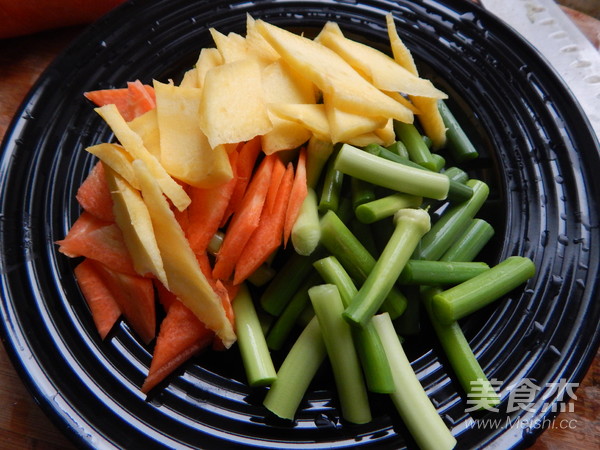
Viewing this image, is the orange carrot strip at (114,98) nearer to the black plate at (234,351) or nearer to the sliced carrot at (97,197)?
the black plate at (234,351)

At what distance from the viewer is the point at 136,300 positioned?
65.8 inches

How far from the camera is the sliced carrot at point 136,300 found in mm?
1661

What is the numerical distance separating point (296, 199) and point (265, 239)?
17 cm

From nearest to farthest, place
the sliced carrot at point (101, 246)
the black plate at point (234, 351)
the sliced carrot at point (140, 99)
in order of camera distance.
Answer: the black plate at point (234, 351) → the sliced carrot at point (101, 246) → the sliced carrot at point (140, 99)

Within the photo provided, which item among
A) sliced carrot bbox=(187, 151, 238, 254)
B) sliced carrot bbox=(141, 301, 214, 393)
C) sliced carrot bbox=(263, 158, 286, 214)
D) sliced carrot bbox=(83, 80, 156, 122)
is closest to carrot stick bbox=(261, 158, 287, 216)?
sliced carrot bbox=(263, 158, 286, 214)

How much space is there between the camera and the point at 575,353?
5.42ft

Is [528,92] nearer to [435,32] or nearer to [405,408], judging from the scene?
[435,32]

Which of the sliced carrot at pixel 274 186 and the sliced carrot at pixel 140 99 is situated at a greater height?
the sliced carrot at pixel 140 99

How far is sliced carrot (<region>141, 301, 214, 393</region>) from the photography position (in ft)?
5.25

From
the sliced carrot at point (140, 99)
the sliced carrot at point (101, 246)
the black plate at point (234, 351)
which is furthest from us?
the sliced carrot at point (140, 99)

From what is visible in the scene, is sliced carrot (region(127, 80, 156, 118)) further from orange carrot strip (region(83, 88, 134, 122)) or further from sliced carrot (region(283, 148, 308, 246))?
sliced carrot (region(283, 148, 308, 246))

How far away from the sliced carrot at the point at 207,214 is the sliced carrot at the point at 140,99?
0.42m

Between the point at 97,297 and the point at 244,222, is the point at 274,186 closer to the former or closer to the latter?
the point at 244,222

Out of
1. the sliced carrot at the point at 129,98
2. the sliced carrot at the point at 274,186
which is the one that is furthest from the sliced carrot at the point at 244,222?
the sliced carrot at the point at 129,98
